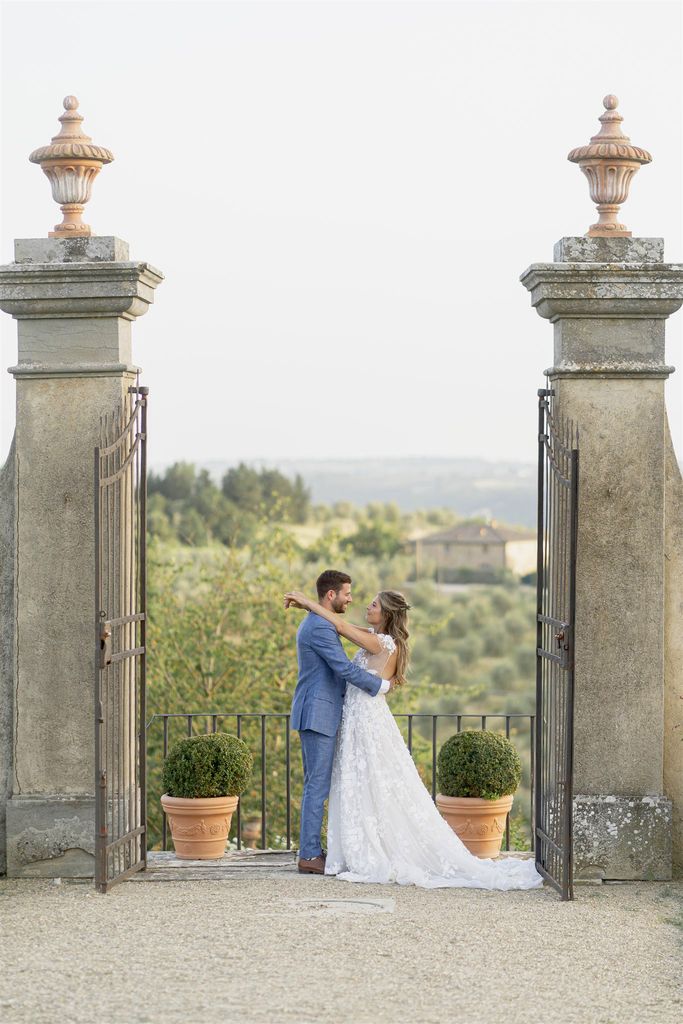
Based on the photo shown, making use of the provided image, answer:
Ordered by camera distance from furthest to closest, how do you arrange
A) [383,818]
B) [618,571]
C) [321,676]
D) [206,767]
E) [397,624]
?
[206,767] < [397,624] < [321,676] < [383,818] < [618,571]

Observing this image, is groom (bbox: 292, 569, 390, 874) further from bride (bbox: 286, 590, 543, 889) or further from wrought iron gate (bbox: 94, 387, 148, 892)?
wrought iron gate (bbox: 94, 387, 148, 892)

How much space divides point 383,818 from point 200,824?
45.8 inches

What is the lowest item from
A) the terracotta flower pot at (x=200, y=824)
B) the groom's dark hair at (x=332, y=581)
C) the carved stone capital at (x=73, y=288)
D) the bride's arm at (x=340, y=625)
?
the terracotta flower pot at (x=200, y=824)

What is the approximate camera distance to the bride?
801 centimetres

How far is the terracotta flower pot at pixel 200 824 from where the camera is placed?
852 centimetres

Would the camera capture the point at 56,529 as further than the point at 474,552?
No

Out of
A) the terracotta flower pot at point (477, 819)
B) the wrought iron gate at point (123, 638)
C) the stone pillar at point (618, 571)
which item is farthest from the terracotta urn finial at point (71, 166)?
the terracotta flower pot at point (477, 819)

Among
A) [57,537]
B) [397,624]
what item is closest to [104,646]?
[57,537]

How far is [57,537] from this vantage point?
8016 mm

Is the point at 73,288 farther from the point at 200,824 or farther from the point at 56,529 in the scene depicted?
the point at 200,824

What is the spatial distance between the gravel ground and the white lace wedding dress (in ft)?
0.74

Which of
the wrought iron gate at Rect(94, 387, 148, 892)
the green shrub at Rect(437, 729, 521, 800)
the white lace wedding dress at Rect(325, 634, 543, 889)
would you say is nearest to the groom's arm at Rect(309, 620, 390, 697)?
the white lace wedding dress at Rect(325, 634, 543, 889)

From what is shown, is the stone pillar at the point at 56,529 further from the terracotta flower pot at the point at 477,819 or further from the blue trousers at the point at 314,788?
the terracotta flower pot at the point at 477,819

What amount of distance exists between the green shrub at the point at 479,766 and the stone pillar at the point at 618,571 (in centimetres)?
74
